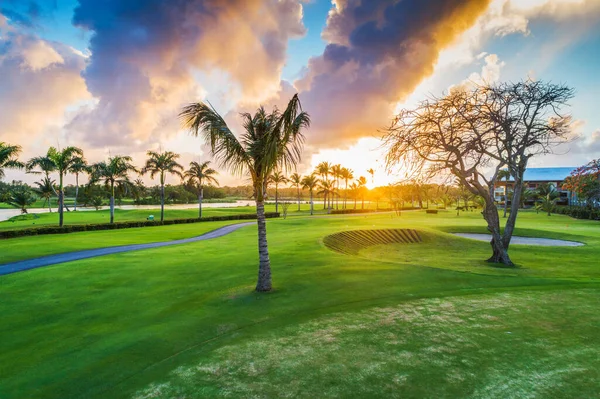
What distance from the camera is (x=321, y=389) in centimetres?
618

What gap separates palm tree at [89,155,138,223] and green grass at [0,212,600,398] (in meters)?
40.6

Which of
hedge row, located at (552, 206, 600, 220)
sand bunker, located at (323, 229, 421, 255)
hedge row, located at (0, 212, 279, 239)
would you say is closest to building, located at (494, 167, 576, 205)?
hedge row, located at (552, 206, 600, 220)

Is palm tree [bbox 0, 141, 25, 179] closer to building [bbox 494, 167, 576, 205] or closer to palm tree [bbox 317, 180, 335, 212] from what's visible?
palm tree [bbox 317, 180, 335, 212]

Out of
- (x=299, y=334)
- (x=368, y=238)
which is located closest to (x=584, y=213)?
(x=368, y=238)

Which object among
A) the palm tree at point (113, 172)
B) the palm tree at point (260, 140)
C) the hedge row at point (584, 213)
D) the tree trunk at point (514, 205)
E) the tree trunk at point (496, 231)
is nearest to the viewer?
the palm tree at point (260, 140)

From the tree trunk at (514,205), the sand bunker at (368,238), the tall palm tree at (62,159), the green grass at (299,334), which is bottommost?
the sand bunker at (368,238)

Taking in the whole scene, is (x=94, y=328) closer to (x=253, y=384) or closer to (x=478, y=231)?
(x=253, y=384)

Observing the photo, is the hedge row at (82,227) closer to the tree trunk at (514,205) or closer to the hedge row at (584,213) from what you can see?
the tree trunk at (514,205)

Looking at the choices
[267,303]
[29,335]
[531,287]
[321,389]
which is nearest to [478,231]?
[531,287]

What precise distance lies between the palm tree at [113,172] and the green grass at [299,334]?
40.6 m

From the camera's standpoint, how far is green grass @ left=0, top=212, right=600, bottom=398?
6.48 m

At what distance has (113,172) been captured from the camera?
53.5m

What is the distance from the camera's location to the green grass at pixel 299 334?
21.2 feet

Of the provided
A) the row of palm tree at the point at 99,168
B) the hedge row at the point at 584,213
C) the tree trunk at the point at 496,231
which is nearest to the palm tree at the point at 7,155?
the row of palm tree at the point at 99,168
